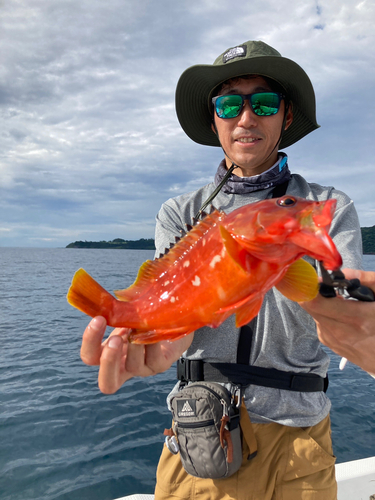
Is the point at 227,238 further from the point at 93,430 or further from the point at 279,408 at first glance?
the point at 93,430

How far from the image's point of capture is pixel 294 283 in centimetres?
175

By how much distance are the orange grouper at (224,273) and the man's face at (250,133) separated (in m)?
1.53

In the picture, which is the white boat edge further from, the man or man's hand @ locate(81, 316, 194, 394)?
man's hand @ locate(81, 316, 194, 394)

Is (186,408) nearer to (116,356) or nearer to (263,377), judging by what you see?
(263,377)

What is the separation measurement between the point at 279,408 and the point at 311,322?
0.85 m

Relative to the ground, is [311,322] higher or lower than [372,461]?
higher

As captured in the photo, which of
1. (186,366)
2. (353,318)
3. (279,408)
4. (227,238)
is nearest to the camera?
(227,238)

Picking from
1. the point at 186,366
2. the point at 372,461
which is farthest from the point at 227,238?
the point at 372,461

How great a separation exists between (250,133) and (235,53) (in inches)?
35.7

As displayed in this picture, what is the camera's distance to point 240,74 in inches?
138

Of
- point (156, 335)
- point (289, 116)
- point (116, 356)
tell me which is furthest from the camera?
point (289, 116)

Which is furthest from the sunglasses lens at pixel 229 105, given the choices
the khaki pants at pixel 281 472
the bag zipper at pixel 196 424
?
the khaki pants at pixel 281 472

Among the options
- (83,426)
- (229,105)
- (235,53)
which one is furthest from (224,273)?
(83,426)

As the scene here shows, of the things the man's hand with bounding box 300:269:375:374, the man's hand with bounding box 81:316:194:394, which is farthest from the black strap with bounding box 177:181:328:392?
the man's hand with bounding box 300:269:375:374
